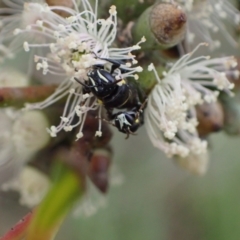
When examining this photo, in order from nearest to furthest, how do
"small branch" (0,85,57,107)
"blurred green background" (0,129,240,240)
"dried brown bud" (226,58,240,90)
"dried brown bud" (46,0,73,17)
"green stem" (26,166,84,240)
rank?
"green stem" (26,166,84,240) → "small branch" (0,85,57,107) → "dried brown bud" (46,0,73,17) → "dried brown bud" (226,58,240,90) → "blurred green background" (0,129,240,240)

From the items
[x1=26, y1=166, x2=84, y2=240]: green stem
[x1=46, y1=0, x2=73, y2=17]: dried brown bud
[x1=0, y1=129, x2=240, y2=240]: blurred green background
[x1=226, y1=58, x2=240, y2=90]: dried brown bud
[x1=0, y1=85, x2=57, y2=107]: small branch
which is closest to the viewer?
[x1=26, y1=166, x2=84, y2=240]: green stem

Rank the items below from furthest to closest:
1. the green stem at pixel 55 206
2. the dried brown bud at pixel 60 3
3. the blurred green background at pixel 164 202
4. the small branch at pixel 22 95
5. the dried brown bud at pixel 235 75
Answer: the blurred green background at pixel 164 202 → the dried brown bud at pixel 235 75 → the dried brown bud at pixel 60 3 → the small branch at pixel 22 95 → the green stem at pixel 55 206

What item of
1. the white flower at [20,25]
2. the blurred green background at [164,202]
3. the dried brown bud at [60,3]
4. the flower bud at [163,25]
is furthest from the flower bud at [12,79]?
the blurred green background at [164,202]

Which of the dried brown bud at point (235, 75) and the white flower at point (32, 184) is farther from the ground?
the dried brown bud at point (235, 75)

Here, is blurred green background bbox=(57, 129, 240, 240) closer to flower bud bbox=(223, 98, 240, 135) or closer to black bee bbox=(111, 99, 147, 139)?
flower bud bbox=(223, 98, 240, 135)

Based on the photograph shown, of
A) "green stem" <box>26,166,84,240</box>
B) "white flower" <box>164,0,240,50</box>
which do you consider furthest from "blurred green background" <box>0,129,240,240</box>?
"green stem" <box>26,166,84,240</box>

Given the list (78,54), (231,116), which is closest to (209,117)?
(231,116)

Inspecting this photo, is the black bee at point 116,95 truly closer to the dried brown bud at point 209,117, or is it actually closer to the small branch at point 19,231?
the dried brown bud at point 209,117
